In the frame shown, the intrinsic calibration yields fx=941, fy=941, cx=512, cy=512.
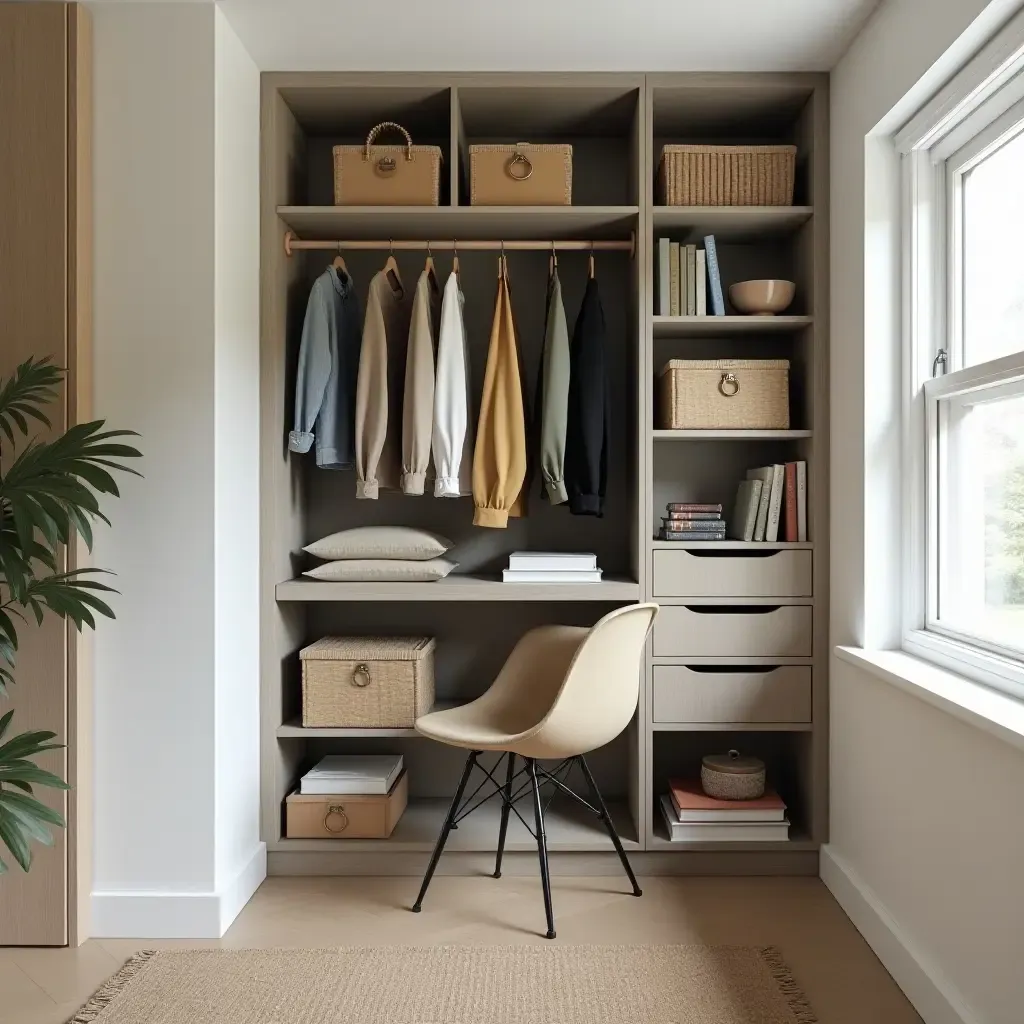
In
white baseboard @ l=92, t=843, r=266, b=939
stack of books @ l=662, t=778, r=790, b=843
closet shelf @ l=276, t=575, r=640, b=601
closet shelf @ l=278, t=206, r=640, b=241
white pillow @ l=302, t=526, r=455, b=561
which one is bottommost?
white baseboard @ l=92, t=843, r=266, b=939

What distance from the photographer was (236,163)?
8.64 ft

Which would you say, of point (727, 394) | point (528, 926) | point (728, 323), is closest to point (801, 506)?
point (727, 394)

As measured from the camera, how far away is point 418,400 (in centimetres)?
286

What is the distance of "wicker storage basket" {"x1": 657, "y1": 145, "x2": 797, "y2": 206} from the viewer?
290 cm

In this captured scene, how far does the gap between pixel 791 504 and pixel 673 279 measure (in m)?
0.79

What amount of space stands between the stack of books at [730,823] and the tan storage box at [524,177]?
1898mm

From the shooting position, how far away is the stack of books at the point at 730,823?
285 centimetres

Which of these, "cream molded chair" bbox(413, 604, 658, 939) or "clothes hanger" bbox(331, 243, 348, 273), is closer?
"cream molded chair" bbox(413, 604, 658, 939)

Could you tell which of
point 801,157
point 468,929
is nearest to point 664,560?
point 468,929

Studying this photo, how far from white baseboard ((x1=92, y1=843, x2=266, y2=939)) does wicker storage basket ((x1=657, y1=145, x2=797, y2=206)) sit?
2.42 meters

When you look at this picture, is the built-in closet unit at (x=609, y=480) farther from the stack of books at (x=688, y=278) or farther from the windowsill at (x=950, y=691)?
the windowsill at (x=950, y=691)

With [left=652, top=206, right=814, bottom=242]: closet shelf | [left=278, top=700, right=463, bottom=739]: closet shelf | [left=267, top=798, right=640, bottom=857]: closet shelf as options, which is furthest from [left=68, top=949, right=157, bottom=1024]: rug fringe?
[left=652, top=206, right=814, bottom=242]: closet shelf

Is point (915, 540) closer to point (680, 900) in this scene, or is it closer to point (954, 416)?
point (954, 416)

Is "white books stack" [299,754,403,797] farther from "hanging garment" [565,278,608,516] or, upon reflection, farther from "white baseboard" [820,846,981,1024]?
"white baseboard" [820,846,981,1024]
